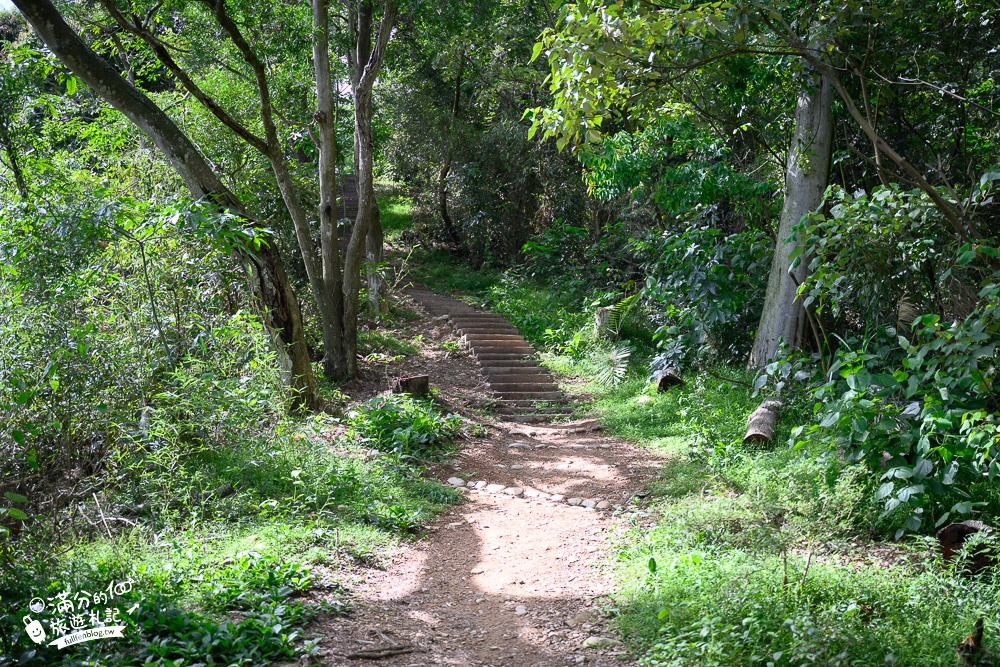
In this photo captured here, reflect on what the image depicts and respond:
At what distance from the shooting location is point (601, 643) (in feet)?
13.1

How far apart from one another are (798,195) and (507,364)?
5.57 m

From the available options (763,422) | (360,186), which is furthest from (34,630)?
(360,186)

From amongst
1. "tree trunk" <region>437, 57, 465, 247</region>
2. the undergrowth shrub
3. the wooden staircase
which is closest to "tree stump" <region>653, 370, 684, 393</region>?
the wooden staircase

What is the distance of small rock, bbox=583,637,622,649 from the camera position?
156 inches

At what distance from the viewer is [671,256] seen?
33.0 ft

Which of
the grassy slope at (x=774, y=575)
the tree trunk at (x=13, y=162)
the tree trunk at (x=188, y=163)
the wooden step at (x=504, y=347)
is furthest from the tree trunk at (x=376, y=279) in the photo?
the grassy slope at (x=774, y=575)

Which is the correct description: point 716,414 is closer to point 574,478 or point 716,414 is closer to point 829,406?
point 574,478

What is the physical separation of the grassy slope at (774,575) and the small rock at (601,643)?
0.31ft

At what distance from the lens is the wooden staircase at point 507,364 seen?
10711mm

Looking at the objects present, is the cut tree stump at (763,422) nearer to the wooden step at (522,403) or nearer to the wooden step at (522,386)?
the wooden step at (522,403)

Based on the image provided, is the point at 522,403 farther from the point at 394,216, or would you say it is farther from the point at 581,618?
the point at 394,216

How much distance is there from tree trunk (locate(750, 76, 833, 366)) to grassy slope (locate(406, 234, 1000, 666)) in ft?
5.05

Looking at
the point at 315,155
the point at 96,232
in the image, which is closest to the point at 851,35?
the point at 96,232

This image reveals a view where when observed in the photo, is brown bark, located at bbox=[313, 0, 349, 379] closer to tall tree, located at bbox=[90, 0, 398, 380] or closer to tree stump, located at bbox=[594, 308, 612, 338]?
tall tree, located at bbox=[90, 0, 398, 380]
